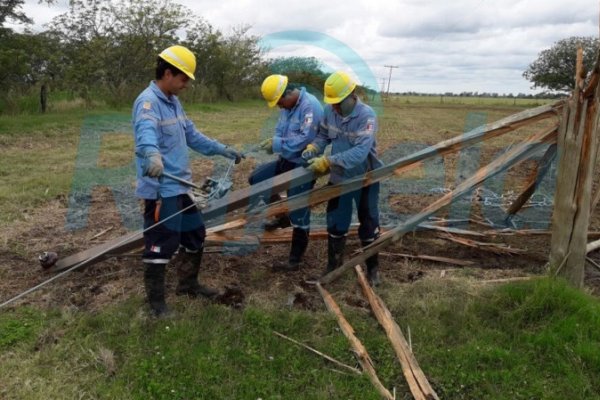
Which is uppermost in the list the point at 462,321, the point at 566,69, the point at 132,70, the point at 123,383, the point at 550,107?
the point at 566,69

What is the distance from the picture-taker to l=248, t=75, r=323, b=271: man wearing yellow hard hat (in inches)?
201

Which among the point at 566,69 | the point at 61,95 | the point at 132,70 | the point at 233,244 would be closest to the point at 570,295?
the point at 233,244

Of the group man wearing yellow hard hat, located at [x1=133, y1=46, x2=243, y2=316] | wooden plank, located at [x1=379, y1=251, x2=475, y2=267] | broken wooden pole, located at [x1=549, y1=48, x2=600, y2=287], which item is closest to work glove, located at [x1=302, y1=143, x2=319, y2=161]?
man wearing yellow hard hat, located at [x1=133, y1=46, x2=243, y2=316]

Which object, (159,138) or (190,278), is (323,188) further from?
(159,138)

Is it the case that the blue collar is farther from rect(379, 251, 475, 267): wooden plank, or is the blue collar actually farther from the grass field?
rect(379, 251, 475, 267): wooden plank

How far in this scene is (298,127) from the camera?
5195mm

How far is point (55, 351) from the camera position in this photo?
3.67 m

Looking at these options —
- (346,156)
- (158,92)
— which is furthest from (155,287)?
(346,156)

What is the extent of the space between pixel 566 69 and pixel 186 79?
42.6 m

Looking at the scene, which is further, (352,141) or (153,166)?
(352,141)

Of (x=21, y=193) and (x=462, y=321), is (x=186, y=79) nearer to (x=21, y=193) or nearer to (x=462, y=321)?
(x=462, y=321)

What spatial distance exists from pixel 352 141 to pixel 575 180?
1.82m

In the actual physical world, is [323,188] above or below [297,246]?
above

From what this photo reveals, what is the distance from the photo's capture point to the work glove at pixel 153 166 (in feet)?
11.4
